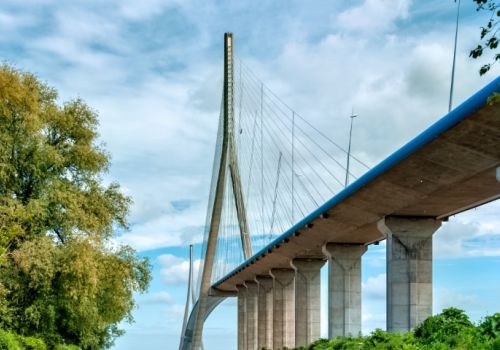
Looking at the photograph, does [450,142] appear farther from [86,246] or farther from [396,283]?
[86,246]

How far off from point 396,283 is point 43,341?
55.3 ft

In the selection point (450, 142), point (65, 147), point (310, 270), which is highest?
point (65, 147)

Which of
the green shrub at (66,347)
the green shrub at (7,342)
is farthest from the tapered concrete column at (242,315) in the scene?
the green shrub at (7,342)

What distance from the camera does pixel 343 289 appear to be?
1490 inches

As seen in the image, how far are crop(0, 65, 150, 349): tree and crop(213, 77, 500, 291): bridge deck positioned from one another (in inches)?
366

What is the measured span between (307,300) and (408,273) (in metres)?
16.7

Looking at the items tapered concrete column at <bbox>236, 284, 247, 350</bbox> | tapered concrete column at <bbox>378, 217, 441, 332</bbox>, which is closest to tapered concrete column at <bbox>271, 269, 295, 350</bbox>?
tapered concrete column at <bbox>236, 284, 247, 350</bbox>

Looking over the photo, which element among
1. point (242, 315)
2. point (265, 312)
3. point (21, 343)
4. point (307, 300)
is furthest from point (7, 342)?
point (242, 315)

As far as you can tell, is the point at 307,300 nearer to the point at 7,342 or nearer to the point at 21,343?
the point at 21,343

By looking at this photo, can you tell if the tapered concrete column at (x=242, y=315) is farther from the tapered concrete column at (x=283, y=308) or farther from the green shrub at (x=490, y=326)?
the green shrub at (x=490, y=326)

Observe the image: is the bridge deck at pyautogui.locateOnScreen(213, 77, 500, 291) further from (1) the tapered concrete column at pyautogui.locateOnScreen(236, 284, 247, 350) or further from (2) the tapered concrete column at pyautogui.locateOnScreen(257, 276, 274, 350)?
(1) the tapered concrete column at pyautogui.locateOnScreen(236, 284, 247, 350)

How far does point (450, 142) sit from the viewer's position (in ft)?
66.0

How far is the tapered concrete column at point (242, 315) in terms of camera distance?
6875cm

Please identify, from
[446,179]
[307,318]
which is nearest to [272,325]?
[307,318]
